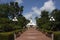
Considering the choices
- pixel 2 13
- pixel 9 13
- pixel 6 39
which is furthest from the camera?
pixel 9 13

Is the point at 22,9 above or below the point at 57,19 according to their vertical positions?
above

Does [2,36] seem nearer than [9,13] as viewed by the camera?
Yes

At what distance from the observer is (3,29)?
47.2 metres

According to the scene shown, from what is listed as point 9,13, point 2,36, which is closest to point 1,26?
point 9,13

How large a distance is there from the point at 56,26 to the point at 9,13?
2020cm

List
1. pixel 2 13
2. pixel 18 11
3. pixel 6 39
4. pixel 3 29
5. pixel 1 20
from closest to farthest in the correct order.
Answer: pixel 6 39
pixel 3 29
pixel 1 20
pixel 2 13
pixel 18 11

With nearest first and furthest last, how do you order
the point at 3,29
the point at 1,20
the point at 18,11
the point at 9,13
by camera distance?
the point at 3,29 < the point at 1,20 < the point at 9,13 < the point at 18,11

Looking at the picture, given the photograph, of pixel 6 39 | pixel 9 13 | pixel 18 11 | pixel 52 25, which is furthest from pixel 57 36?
pixel 18 11

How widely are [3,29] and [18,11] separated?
29.9m

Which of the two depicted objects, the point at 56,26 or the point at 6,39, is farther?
the point at 56,26

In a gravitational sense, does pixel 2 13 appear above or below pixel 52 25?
above

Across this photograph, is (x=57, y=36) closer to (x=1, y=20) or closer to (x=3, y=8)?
(x=1, y=20)

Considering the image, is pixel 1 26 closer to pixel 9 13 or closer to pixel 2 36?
pixel 9 13

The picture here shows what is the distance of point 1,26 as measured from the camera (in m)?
47.8
